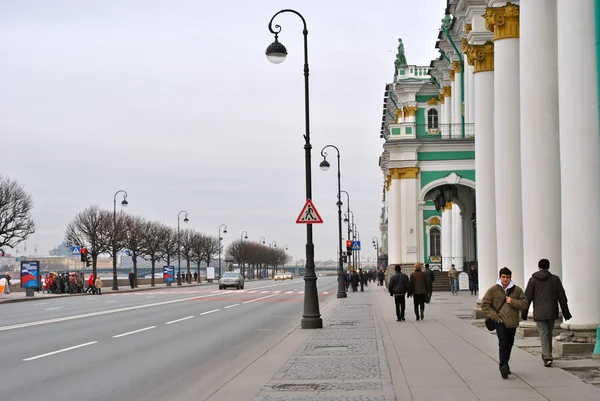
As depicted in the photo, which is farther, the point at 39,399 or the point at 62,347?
the point at 62,347

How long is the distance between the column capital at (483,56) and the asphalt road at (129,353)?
9872 mm

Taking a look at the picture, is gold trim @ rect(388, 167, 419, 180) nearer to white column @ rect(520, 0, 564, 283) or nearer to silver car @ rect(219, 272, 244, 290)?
silver car @ rect(219, 272, 244, 290)

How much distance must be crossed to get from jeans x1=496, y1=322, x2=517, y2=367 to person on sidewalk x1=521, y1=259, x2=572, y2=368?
1.10m

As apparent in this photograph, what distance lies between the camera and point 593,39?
14.7 meters

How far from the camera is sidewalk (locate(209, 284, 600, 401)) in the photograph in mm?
10742

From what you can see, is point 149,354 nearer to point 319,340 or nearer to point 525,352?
point 319,340

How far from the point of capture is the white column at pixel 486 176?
25.4 metres

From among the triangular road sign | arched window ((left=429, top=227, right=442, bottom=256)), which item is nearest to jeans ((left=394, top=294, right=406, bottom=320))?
the triangular road sign

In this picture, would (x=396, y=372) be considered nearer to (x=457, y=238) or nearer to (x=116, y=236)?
(x=457, y=238)

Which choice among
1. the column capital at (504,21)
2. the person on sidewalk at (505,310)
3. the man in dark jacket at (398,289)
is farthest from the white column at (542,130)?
the man in dark jacket at (398,289)

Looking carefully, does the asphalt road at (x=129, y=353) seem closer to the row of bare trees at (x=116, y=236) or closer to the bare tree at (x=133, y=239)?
the row of bare trees at (x=116, y=236)

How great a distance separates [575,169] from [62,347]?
11.5 metres

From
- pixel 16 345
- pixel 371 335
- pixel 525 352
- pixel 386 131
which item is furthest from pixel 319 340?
pixel 386 131

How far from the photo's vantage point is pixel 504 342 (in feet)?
39.1
